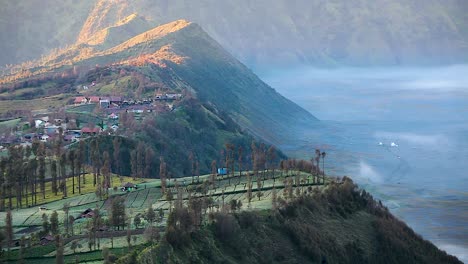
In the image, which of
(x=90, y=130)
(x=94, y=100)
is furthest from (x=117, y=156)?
(x=94, y=100)

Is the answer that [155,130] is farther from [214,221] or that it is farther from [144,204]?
[214,221]

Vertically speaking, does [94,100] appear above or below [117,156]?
above

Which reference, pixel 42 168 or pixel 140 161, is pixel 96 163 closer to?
pixel 42 168

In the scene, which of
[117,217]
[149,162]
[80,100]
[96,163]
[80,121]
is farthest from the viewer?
[80,100]

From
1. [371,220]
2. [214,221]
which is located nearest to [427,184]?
[371,220]

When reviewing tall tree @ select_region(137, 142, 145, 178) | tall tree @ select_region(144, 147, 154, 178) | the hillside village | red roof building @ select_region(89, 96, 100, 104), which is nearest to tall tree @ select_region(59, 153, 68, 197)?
tall tree @ select_region(137, 142, 145, 178)

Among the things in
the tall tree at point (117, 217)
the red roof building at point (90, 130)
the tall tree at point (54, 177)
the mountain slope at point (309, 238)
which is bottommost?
the mountain slope at point (309, 238)

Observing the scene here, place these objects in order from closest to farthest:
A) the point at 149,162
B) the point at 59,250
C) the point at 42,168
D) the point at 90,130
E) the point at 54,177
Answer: the point at 59,250 < the point at 54,177 < the point at 42,168 < the point at 149,162 < the point at 90,130

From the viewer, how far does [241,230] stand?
73812 millimetres

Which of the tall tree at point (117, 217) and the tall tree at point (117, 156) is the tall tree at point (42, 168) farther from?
the tall tree at point (117, 217)

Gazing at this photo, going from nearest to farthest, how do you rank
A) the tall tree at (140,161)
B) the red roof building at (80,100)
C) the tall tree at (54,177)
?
the tall tree at (54,177)
the tall tree at (140,161)
the red roof building at (80,100)

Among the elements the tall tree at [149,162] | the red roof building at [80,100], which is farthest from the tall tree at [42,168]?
the red roof building at [80,100]

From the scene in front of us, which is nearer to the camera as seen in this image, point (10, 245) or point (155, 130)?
point (10, 245)

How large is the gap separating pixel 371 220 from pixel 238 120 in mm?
97356
